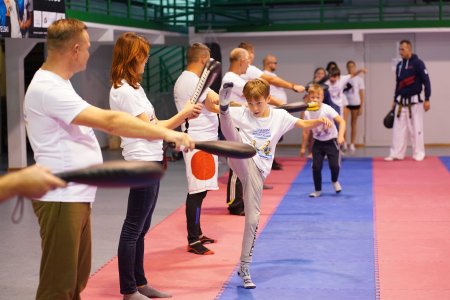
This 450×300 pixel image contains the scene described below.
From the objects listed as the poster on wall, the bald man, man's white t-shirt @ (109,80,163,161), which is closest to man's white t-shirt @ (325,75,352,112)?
the bald man

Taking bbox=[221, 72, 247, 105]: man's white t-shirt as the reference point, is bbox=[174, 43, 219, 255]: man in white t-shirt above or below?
below

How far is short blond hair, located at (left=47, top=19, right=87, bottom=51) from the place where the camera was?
4105 millimetres

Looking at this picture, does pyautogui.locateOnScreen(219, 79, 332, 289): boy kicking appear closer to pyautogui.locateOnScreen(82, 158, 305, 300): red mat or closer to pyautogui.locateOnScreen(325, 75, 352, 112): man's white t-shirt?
pyautogui.locateOnScreen(82, 158, 305, 300): red mat

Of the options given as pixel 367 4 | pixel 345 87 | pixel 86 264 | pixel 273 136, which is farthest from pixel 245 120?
pixel 367 4

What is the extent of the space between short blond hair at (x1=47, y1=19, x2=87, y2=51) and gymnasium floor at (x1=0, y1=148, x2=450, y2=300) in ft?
8.31

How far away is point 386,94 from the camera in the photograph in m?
18.3

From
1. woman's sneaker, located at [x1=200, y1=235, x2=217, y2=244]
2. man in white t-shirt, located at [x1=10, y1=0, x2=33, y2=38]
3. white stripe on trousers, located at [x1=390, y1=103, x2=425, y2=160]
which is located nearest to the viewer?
woman's sneaker, located at [x1=200, y1=235, x2=217, y2=244]

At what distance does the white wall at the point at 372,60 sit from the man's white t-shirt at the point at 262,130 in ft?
39.0

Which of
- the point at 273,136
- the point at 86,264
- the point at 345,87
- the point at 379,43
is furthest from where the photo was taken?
the point at 379,43

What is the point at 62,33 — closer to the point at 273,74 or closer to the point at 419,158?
the point at 273,74

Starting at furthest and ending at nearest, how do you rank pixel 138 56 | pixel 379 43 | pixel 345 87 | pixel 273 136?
pixel 379 43 → pixel 345 87 → pixel 273 136 → pixel 138 56

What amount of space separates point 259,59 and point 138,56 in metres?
13.1

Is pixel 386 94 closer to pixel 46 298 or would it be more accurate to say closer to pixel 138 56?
pixel 138 56

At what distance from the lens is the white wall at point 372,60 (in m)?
18.0
